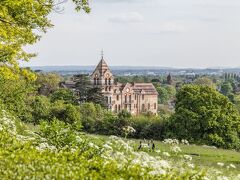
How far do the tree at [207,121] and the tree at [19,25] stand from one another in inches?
1548

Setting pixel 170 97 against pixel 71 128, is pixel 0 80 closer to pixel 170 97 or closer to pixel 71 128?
pixel 71 128

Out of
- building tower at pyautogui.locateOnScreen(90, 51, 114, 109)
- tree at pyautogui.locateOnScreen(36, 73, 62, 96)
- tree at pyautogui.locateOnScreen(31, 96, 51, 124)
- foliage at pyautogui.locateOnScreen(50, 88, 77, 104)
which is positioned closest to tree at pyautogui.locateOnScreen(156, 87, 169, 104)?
tree at pyautogui.locateOnScreen(36, 73, 62, 96)

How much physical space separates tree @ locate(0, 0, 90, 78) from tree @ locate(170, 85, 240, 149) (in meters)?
39.3

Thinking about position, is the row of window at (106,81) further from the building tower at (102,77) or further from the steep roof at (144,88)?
the steep roof at (144,88)

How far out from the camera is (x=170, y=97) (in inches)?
7721

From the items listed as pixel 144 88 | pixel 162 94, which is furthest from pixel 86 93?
pixel 162 94

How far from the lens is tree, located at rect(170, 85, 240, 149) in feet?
200

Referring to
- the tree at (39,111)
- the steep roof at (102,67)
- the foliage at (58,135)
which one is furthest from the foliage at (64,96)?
the foliage at (58,135)

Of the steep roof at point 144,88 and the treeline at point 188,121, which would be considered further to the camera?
the steep roof at point 144,88

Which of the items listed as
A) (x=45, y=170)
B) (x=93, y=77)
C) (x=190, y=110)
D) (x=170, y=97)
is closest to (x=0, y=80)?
(x=45, y=170)

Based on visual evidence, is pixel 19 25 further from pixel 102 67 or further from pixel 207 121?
pixel 102 67

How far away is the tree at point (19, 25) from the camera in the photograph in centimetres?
1806

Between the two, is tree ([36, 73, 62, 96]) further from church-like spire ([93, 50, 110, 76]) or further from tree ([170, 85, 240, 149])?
tree ([170, 85, 240, 149])

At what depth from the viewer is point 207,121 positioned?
201ft
